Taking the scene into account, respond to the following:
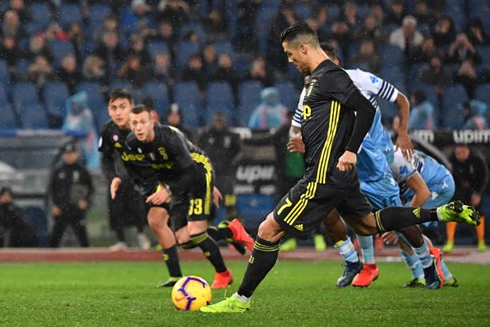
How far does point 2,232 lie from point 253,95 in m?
5.65

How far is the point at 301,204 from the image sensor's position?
701 centimetres

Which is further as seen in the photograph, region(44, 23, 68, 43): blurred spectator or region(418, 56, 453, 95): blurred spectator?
region(44, 23, 68, 43): blurred spectator

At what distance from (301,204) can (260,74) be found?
12.2m

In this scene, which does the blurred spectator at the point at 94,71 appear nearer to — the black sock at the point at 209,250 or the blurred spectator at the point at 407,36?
the blurred spectator at the point at 407,36

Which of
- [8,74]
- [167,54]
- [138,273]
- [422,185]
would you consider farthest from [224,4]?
[422,185]

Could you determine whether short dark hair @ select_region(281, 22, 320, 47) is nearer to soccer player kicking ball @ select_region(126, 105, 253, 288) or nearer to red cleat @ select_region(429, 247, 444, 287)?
soccer player kicking ball @ select_region(126, 105, 253, 288)

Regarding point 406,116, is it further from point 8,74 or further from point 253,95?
point 8,74

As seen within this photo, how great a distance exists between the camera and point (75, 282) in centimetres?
1082

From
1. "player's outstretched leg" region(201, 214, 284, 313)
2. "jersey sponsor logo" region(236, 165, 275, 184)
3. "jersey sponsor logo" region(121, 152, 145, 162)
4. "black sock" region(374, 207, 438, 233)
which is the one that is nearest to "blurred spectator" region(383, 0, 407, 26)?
"jersey sponsor logo" region(236, 165, 275, 184)

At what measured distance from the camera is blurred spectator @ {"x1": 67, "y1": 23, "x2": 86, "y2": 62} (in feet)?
63.7

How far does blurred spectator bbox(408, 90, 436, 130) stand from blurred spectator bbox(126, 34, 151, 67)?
4900 millimetres

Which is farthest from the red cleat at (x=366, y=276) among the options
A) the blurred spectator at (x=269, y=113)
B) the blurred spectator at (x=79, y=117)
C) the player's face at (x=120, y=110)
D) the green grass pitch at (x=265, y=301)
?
the blurred spectator at (x=269, y=113)

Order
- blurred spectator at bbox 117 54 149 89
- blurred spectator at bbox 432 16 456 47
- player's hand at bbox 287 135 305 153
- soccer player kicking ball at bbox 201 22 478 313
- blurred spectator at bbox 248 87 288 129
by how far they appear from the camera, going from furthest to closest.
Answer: blurred spectator at bbox 432 16 456 47
blurred spectator at bbox 117 54 149 89
blurred spectator at bbox 248 87 288 129
player's hand at bbox 287 135 305 153
soccer player kicking ball at bbox 201 22 478 313

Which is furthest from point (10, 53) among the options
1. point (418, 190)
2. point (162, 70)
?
point (418, 190)
